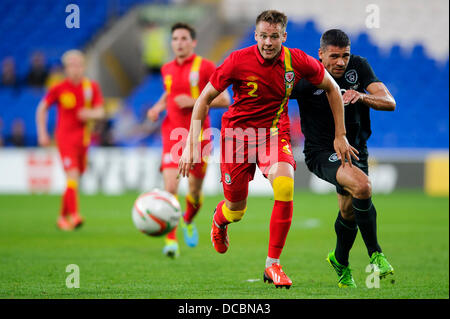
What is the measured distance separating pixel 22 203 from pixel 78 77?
17.7 feet

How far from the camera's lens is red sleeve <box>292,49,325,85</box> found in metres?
5.39

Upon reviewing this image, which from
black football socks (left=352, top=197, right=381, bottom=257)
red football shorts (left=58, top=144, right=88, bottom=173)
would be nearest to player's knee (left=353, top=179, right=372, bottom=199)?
black football socks (left=352, top=197, right=381, bottom=257)

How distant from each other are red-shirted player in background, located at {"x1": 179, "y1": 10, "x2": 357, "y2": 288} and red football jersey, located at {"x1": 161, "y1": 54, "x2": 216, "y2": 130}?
2145 millimetres

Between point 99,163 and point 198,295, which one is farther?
point 99,163

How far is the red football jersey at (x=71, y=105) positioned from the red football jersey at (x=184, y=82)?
3.21 m

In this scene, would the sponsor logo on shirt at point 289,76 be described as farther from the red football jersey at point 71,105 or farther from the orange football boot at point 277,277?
the red football jersey at point 71,105

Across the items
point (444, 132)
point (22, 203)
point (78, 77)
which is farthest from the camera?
point (444, 132)

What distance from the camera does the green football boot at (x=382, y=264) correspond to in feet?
17.6

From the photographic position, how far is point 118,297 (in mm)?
5168

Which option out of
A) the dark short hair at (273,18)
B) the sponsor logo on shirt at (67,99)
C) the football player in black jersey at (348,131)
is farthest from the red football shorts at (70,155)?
the dark short hair at (273,18)

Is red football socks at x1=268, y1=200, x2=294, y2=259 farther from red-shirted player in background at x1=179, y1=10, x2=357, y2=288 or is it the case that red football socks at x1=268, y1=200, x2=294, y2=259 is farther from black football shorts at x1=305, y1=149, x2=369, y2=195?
black football shorts at x1=305, y1=149, x2=369, y2=195

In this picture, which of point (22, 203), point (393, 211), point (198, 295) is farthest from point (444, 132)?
point (198, 295)

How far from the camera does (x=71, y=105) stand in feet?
35.9

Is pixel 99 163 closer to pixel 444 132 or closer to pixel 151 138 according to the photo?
pixel 151 138
